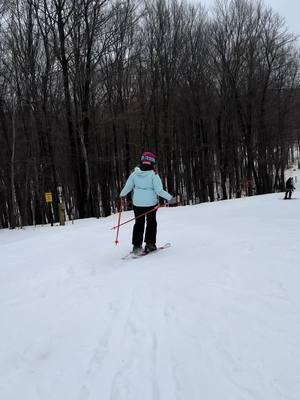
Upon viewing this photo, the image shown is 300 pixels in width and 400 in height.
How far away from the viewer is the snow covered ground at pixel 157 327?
2.86 meters

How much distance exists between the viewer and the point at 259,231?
9.28 metres

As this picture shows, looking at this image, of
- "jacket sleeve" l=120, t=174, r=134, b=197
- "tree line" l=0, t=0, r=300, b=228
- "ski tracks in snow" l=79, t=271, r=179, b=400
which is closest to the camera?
"ski tracks in snow" l=79, t=271, r=179, b=400

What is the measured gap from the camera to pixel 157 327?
383 centimetres

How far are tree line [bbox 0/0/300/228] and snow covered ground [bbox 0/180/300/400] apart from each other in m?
17.3

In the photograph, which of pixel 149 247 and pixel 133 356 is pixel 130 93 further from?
pixel 133 356

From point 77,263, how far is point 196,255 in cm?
233

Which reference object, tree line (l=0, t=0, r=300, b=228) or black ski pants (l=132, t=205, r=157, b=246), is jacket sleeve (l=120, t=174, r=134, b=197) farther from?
tree line (l=0, t=0, r=300, b=228)

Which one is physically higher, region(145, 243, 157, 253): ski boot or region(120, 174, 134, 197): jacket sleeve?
region(120, 174, 134, 197): jacket sleeve

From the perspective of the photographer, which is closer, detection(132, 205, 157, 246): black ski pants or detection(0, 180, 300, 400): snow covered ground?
detection(0, 180, 300, 400): snow covered ground

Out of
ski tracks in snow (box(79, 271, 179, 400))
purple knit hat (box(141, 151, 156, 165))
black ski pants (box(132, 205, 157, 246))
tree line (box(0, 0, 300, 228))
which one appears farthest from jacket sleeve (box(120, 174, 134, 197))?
tree line (box(0, 0, 300, 228))

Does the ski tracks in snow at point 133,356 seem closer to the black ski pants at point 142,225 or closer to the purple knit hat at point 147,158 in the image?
the black ski pants at point 142,225

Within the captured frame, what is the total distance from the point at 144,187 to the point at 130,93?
24.6 metres

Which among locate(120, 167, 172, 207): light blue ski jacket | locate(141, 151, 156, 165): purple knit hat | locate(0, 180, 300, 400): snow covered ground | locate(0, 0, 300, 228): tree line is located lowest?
locate(0, 180, 300, 400): snow covered ground

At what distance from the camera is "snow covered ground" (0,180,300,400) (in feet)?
9.37
